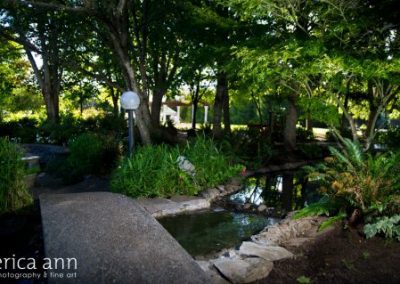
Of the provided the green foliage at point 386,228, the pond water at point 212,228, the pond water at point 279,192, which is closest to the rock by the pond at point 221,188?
the pond water at point 279,192

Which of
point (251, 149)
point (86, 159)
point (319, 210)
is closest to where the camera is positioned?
point (319, 210)

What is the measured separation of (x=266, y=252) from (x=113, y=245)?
163cm

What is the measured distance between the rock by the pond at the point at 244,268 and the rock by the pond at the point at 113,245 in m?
0.27

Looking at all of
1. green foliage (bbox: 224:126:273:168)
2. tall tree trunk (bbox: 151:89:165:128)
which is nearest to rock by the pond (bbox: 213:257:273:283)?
green foliage (bbox: 224:126:273:168)

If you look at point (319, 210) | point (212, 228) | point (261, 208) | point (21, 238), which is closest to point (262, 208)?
point (261, 208)

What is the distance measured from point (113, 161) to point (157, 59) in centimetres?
718

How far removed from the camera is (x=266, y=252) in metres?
3.80

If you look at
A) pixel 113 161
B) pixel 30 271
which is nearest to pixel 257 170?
pixel 113 161

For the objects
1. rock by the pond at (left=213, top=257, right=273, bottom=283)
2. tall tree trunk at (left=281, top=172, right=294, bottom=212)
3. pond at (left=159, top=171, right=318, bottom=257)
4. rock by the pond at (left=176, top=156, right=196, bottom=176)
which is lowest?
tall tree trunk at (left=281, top=172, right=294, bottom=212)

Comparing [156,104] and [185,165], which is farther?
[156,104]

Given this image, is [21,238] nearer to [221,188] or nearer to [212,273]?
[212,273]

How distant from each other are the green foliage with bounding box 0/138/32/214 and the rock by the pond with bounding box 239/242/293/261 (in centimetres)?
382

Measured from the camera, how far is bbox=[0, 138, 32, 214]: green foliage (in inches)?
218

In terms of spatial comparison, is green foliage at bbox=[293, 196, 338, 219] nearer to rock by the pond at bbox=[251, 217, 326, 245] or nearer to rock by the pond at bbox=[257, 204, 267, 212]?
rock by the pond at bbox=[251, 217, 326, 245]
